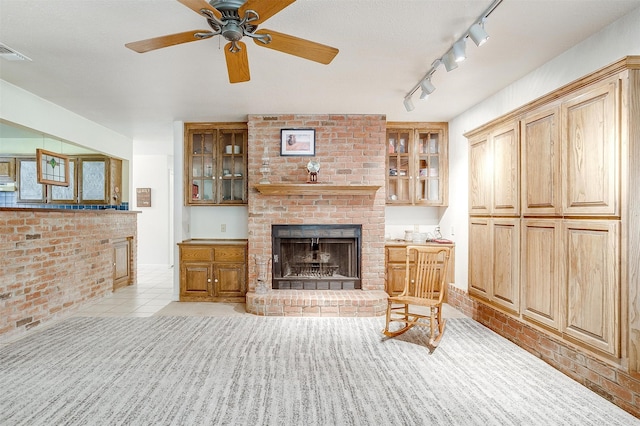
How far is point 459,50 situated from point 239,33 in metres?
1.63

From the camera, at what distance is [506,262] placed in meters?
3.41

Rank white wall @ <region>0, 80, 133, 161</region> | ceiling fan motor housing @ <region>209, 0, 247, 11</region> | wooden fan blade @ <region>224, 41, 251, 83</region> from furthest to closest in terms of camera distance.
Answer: white wall @ <region>0, 80, 133, 161</region> < wooden fan blade @ <region>224, 41, 251, 83</region> < ceiling fan motor housing @ <region>209, 0, 247, 11</region>

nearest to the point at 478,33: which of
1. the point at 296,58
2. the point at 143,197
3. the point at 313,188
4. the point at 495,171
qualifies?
the point at 296,58

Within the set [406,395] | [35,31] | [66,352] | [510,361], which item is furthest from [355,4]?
[66,352]

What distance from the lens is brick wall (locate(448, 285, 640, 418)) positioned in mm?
2230

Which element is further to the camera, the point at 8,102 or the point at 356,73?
the point at 8,102

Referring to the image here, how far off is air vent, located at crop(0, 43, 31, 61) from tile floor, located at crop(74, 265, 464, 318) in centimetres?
289

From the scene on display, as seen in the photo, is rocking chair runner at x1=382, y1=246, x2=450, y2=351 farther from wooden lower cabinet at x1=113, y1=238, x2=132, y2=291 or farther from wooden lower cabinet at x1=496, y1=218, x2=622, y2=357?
wooden lower cabinet at x1=113, y1=238, x2=132, y2=291

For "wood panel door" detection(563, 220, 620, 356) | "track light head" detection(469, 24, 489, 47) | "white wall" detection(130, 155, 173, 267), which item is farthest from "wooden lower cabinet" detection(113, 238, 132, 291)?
"wood panel door" detection(563, 220, 620, 356)

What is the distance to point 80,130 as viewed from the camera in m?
4.83

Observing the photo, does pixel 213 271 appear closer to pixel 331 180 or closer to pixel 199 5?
pixel 331 180

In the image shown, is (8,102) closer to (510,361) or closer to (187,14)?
(187,14)

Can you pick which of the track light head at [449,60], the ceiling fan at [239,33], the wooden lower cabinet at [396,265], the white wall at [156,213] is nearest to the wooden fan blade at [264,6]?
the ceiling fan at [239,33]

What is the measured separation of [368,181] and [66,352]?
3695 mm
